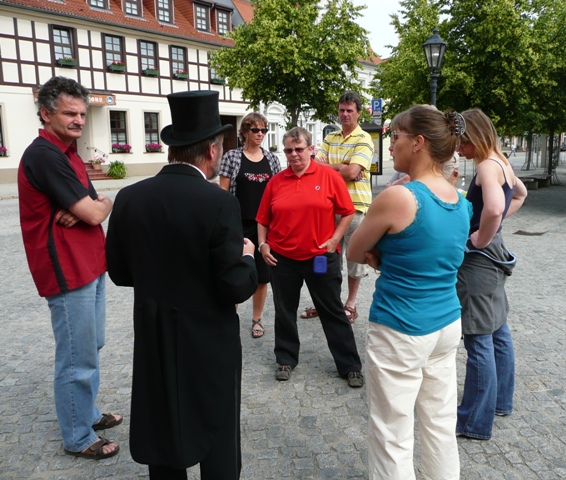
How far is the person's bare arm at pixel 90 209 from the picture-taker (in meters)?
2.76

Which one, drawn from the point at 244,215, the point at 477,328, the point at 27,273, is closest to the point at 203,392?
the point at 477,328

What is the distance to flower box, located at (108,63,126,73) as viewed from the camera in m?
27.7

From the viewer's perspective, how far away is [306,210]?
399cm

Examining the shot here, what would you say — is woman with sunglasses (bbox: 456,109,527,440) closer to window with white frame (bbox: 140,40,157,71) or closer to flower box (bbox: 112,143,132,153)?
flower box (bbox: 112,143,132,153)

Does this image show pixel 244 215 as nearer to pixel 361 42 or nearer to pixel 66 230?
pixel 66 230

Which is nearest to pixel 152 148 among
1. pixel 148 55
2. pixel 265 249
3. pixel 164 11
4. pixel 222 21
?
pixel 148 55

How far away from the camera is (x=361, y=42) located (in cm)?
1958

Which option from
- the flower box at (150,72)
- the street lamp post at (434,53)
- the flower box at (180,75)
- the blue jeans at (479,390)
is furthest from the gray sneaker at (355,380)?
the flower box at (180,75)

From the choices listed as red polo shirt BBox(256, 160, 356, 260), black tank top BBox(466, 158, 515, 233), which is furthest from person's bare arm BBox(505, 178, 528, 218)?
red polo shirt BBox(256, 160, 356, 260)

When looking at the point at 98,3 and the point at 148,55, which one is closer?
the point at 98,3

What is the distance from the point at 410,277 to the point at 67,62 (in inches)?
1068

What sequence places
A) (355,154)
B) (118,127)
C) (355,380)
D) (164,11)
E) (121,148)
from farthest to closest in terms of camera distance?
(164,11)
(118,127)
(121,148)
(355,154)
(355,380)

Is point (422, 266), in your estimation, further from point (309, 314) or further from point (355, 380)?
point (309, 314)

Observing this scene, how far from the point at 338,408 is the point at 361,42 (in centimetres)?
1811
